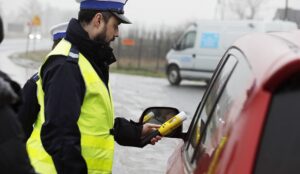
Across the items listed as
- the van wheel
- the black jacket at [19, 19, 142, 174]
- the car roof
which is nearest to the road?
the van wheel

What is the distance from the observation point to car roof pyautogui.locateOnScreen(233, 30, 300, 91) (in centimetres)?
183

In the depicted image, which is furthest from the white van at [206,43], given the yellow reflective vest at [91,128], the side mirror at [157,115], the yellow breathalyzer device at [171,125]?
the yellow reflective vest at [91,128]

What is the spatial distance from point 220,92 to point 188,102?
15565mm

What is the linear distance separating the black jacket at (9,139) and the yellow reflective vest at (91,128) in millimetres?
1009

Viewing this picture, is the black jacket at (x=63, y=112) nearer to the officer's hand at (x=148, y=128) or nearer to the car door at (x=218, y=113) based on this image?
the car door at (x=218, y=113)

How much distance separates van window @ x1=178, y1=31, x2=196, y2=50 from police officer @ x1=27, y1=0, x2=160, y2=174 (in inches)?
774

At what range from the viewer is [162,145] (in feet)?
32.9

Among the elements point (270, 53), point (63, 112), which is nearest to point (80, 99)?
point (63, 112)

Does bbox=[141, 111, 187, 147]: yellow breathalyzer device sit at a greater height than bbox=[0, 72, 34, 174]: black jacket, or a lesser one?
lesser

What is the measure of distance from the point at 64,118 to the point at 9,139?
94 centimetres

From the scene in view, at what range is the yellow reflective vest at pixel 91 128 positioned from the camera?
3.00 metres

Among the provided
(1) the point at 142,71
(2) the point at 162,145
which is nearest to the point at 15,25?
(1) the point at 142,71

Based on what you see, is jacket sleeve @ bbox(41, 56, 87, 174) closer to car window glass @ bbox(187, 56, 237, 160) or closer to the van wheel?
car window glass @ bbox(187, 56, 237, 160)

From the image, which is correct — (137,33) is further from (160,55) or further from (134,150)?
(134,150)
